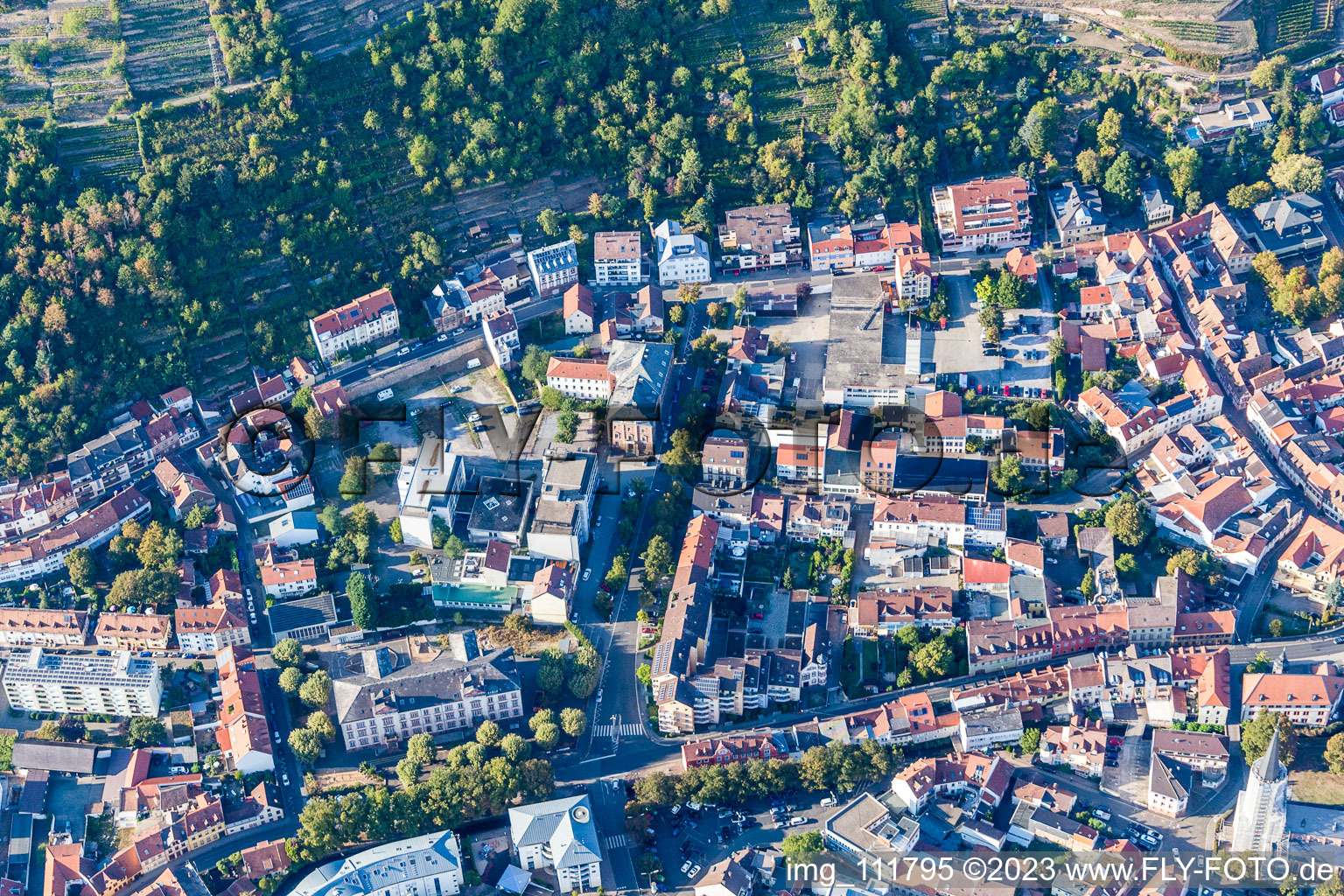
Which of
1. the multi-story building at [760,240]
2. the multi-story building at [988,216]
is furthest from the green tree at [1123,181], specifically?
the multi-story building at [760,240]

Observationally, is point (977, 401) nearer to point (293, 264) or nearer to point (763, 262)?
point (763, 262)

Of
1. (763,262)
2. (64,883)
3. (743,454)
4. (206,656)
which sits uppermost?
(763,262)

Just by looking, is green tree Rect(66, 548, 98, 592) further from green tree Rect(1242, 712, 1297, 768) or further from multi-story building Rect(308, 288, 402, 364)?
green tree Rect(1242, 712, 1297, 768)

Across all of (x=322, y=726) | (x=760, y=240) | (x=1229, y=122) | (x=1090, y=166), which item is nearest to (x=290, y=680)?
(x=322, y=726)

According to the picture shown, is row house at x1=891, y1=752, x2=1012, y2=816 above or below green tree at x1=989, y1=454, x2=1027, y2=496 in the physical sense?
below

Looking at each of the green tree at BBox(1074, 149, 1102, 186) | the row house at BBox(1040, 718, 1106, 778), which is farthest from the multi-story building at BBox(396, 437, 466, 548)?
the green tree at BBox(1074, 149, 1102, 186)

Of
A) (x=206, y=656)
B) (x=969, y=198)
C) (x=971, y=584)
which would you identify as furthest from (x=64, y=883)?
(x=969, y=198)
